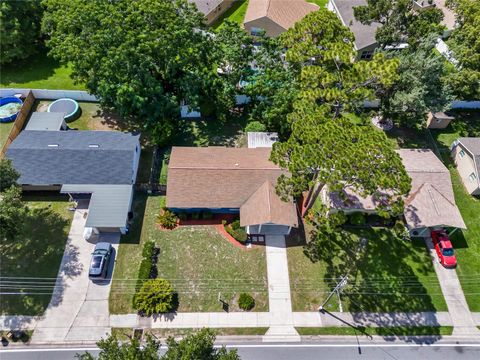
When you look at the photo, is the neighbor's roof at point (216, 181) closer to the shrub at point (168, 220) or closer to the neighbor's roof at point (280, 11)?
the shrub at point (168, 220)

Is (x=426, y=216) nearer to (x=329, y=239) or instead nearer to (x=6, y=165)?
(x=329, y=239)

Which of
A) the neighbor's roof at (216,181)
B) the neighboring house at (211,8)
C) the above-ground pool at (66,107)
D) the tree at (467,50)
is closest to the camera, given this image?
the neighbor's roof at (216,181)

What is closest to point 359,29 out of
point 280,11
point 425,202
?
point 280,11

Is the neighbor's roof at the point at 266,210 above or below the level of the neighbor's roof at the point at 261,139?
below

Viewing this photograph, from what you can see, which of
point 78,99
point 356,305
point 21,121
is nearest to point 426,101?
point 356,305

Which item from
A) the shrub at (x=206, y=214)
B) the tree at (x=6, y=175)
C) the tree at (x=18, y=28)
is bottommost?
the shrub at (x=206, y=214)

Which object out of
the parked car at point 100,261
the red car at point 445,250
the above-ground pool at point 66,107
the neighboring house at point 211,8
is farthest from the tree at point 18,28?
the red car at point 445,250

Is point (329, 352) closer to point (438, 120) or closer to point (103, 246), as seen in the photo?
point (103, 246)
